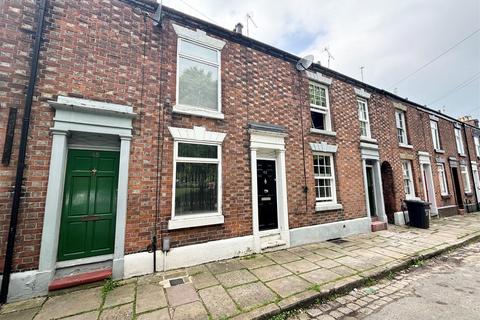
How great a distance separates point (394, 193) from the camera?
30.7ft

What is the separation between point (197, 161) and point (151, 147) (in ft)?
3.66

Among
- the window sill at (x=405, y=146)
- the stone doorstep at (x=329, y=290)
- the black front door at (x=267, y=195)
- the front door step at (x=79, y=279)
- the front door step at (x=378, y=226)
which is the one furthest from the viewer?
the window sill at (x=405, y=146)

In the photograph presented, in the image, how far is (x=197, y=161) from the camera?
5.25 m

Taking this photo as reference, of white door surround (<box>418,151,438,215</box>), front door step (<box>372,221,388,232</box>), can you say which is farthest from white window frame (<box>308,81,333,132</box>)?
white door surround (<box>418,151,438,215</box>)

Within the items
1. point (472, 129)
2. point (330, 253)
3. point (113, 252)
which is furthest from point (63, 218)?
point (472, 129)

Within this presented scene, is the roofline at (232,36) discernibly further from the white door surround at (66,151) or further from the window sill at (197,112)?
the white door surround at (66,151)

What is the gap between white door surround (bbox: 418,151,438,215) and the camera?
11.2 meters

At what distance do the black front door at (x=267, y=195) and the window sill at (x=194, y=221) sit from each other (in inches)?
55.3

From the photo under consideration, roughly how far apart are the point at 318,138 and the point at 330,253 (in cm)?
374

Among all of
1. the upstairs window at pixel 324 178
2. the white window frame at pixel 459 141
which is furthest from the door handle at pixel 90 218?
the white window frame at pixel 459 141

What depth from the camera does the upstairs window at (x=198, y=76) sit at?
5.41m

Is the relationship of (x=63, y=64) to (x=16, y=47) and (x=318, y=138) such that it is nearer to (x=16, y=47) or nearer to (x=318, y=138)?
(x=16, y=47)

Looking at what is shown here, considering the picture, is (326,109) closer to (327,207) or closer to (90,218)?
(327,207)

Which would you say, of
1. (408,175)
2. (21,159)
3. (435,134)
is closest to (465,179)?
(435,134)
